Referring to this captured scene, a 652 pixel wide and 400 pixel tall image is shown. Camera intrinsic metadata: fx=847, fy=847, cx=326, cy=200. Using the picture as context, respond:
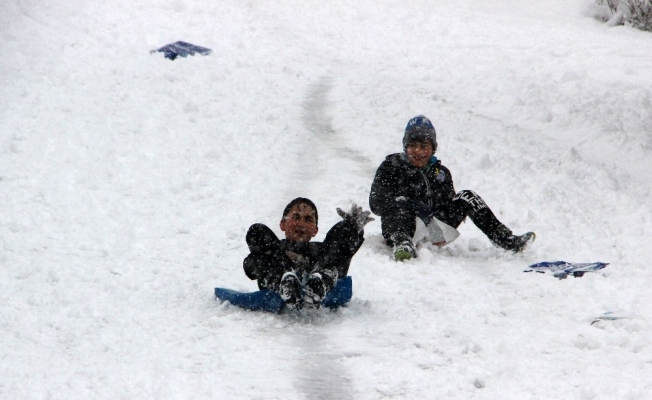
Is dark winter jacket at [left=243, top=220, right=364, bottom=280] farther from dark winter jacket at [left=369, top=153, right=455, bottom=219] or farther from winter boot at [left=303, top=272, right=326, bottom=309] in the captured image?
dark winter jacket at [left=369, top=153, right=455, bottom=219]

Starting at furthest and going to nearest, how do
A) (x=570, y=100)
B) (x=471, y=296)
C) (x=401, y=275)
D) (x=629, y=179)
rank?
(x=570, y=100) < (x=629, y=179) < (x=401, y=275) < (x=471, y=296)

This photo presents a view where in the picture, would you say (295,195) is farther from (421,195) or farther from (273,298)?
(273,298)

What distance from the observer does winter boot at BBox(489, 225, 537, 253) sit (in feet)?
25.5

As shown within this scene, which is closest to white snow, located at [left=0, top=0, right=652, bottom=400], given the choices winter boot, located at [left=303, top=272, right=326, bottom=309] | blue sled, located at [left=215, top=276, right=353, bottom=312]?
blue sled, located at [left=215, top=276, right=353, bottom=312]

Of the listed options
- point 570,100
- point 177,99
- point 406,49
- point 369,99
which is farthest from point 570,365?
point 406,49

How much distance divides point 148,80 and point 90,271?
9732 mm

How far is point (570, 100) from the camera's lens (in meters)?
15.0

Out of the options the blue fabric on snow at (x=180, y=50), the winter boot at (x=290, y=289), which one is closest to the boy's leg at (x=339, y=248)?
the winter boot at (x=290, y=289)

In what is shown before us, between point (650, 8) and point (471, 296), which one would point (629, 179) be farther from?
point (650, 8)

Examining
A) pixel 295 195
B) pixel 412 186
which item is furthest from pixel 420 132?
pixel 295 195

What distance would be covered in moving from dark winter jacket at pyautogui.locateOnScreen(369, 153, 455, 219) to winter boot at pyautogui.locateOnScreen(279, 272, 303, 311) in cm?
249

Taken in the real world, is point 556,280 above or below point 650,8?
below

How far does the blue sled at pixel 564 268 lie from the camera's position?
6.89 m

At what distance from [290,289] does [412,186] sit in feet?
9.20
